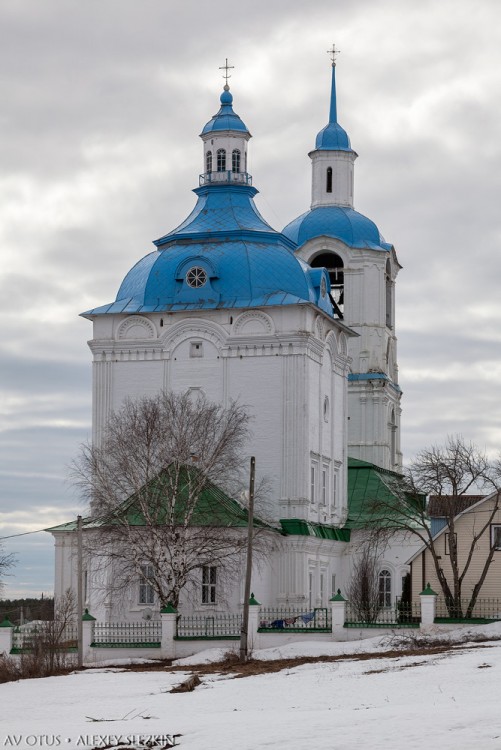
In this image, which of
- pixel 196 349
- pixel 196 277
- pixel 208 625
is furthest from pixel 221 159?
pixel 208 625

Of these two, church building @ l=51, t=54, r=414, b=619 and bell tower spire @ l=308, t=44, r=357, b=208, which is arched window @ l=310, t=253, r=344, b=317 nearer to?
bell tower spire @ l=308, t=44, r=357, b=208

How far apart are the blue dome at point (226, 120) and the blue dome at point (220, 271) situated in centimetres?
363

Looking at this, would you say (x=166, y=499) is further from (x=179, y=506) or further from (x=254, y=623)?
(x=254, y=623)

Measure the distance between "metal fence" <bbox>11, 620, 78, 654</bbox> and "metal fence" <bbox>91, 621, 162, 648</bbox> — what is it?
83 centimetres

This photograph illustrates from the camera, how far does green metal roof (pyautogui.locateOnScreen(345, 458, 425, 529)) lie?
61.2 meters

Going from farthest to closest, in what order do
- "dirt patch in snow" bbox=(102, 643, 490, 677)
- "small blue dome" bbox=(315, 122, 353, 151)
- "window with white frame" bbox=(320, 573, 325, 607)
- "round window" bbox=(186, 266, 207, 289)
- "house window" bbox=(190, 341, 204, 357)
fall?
1. "small blue dome" bbox=(315, 122, 353, 151)
2. "window with white frame" bbox=(320, 573, 325, 607)
3. "house window" bbox=(190, 341, 204, 357)
4. "round window" bbox=(186, 266, 207, 289)
5. "dirt patch in snow" bbox=(102, 643, 490, 677)

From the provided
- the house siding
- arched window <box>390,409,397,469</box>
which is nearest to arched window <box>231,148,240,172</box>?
arched window <box>390,409,397,469</box>

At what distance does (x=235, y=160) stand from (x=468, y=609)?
21.7m

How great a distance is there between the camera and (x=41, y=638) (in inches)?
1711

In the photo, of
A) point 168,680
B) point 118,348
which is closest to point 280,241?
point 118,348

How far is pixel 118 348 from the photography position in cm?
5941

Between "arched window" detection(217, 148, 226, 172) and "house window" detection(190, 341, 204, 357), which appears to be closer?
"house window" detection(190, 341, 204, 357)

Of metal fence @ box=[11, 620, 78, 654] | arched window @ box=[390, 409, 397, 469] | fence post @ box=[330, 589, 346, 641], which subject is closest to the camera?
metal fence @ box=[11, 620, 78, 654]

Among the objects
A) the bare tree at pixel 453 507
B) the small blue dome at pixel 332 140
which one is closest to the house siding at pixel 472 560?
the bare tree at pixel 453 507
